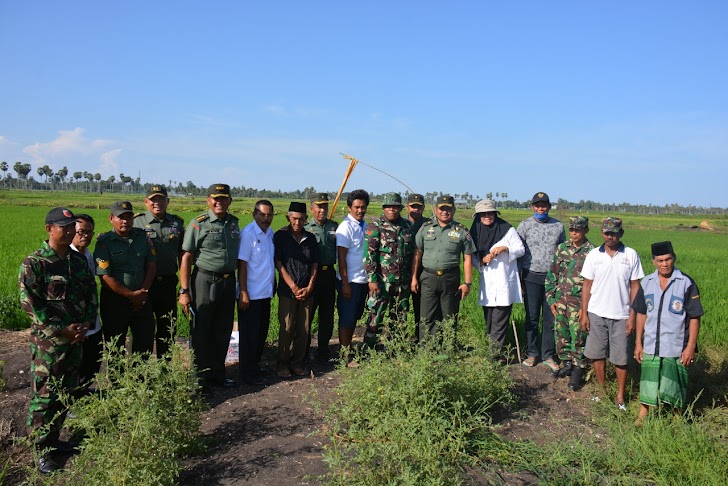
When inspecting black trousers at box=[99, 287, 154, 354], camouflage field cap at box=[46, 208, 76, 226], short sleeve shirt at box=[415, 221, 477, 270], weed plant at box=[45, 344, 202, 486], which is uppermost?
camouflage field cap at box=[46, 208, 76, 226]

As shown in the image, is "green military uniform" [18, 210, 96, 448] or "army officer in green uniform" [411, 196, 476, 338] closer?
"green military uniform" [18, 210, 96, 448]

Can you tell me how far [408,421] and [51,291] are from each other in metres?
2.98

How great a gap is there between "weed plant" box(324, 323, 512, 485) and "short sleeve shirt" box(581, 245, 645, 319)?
5.04 ft

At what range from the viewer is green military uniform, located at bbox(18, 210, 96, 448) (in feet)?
12.9

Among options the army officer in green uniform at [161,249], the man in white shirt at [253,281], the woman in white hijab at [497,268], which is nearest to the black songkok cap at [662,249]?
the woman in white hijab at [497,268]

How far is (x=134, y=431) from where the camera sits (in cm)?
314

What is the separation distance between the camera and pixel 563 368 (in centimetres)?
600

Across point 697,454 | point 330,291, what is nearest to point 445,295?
point 330,291

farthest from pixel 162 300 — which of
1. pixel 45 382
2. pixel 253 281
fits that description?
pixel 45 382

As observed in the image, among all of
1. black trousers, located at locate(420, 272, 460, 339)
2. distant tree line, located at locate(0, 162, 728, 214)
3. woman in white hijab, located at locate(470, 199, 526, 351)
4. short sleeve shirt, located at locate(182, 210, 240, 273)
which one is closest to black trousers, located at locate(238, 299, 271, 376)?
short sleeve shirt, located at locate(182, 210, 240, 273)

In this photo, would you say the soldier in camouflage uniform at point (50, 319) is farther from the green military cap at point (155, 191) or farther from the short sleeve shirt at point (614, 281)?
the short sleeve shirt at point (614, 281)

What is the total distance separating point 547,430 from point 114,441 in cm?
354

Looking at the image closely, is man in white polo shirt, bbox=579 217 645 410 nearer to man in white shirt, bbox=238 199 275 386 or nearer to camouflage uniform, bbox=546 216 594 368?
camouflage uniform, bbox=546 216 594 368

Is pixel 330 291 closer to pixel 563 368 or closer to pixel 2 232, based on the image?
pixel 563 368
